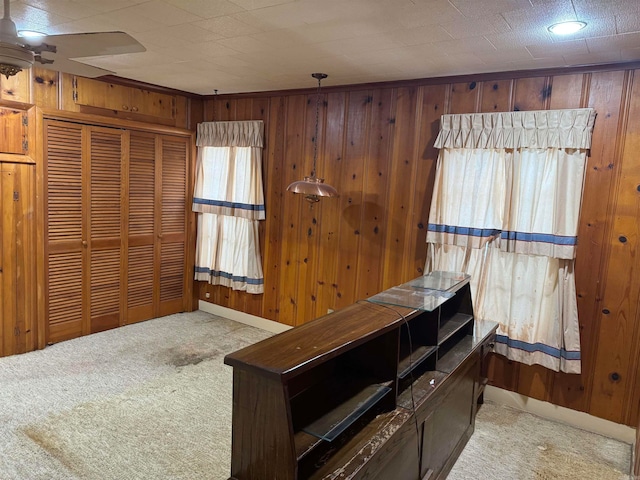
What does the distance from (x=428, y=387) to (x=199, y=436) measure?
154 centimetres

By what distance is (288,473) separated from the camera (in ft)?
4.62

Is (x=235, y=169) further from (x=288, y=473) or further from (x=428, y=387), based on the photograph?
(x=288, y=473)

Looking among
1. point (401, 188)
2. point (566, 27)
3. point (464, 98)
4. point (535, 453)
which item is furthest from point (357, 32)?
point (535, 453)

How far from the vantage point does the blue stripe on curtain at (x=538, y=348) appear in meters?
3.10

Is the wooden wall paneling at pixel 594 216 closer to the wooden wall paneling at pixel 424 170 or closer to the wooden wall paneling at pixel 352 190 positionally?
the wooden wall paneling at pixel 424 170

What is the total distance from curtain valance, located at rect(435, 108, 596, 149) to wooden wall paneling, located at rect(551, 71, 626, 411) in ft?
0.35

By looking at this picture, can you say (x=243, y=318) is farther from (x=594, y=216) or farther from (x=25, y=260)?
(x=594, y=216)

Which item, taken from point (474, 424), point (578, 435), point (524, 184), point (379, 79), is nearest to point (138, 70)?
point (379, 79)

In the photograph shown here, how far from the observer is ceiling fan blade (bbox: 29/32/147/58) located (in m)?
1.90

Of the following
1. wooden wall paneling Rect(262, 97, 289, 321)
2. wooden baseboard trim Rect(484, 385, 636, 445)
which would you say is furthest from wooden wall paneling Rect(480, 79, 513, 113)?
wooden baseboard trim Rect(484, 385, 636, 445)

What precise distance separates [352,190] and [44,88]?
281 centimetres

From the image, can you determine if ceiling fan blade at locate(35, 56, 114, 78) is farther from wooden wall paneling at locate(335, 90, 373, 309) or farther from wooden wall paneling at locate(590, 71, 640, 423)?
wooden wall paneling at locate(590, 71, 640, 423)

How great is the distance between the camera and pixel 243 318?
505cm

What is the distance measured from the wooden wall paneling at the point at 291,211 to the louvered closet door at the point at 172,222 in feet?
4.19
